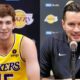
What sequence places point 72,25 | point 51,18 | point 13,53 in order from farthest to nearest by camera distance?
point 51,18 → point 13,53 → point 72,25

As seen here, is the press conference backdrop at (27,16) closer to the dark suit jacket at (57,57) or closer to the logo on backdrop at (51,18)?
the logo on backdrop at (51,18)

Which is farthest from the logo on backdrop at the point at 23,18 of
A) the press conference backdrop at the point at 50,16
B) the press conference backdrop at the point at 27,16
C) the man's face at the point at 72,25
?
the man's face at the point at 72,25

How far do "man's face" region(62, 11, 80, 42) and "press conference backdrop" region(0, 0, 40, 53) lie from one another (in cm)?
108

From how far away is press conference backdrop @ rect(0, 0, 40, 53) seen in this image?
2.81 metres

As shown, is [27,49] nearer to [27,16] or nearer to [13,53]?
[13,53]

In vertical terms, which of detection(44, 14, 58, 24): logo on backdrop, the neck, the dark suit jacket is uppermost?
detection(44, 14, 58, 24): logo on backdrop

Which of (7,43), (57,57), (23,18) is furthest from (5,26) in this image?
(23,18)

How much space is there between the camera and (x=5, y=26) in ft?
5.69

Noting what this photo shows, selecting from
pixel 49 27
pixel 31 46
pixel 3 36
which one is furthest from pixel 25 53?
pixel 49 27

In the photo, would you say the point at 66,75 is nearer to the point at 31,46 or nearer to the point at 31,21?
the point at 31,46

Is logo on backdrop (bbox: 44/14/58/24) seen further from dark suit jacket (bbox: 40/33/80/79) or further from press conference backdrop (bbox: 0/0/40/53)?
dark suit jacket (bbox: 40/33/80/79)

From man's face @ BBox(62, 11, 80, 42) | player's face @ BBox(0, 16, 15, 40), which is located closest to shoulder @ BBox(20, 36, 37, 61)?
player's face @ BBox(0, 16, 15, 40)

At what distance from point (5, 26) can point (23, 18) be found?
Answer: 1091mm

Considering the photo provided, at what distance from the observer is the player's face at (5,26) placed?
5.66 ft
